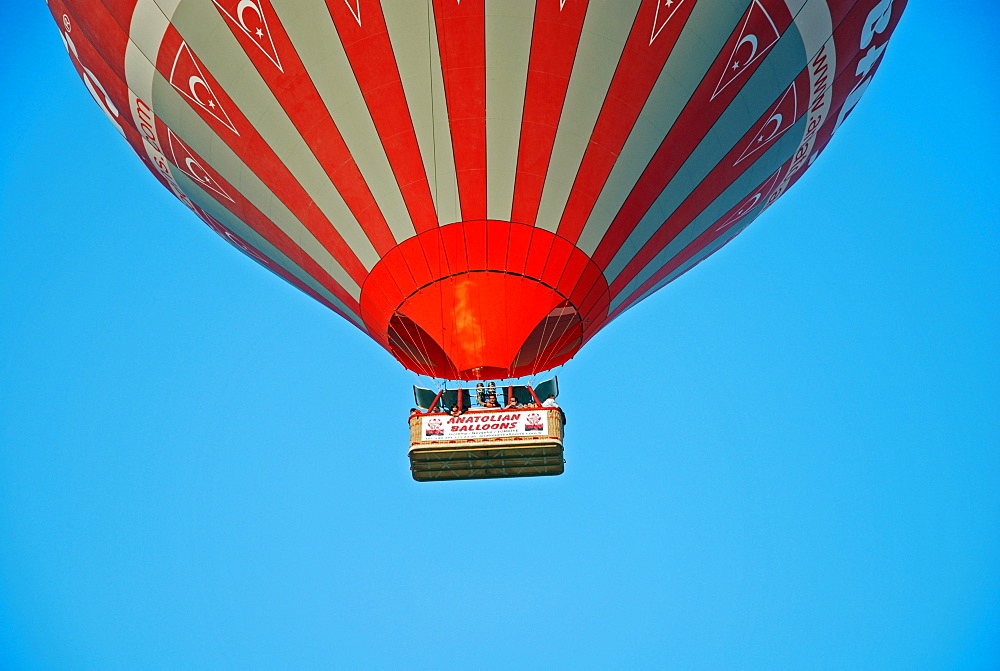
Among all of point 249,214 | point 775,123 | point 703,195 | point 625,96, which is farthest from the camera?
point 249,214

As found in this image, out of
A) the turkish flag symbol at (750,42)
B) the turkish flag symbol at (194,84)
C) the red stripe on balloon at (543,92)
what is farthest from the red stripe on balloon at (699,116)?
the turkish flag symbol at (194,84)

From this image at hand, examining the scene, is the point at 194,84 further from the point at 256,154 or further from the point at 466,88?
the point at 466,88

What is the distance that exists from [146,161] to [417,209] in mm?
3626

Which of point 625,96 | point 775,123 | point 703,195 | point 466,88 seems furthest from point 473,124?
point 775,123

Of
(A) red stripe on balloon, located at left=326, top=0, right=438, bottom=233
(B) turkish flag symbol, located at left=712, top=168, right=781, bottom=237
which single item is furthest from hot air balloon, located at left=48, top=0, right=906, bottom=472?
(B) turkish flag symbol, located at left=712, top=168, right=781, bottom=237

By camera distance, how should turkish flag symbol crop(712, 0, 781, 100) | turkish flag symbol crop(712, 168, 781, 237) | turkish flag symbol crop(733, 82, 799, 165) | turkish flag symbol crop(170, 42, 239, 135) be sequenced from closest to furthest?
turkish flag symbol crop(712, 0, 781, 100), turkish flag symbol crop(170, 42, 239, 135), turkish flag symbol crop(733, 82, 799, 165), turkish flag symbol crop(712, 168, 781, 237)

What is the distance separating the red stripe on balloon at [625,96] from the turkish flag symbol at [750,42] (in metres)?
0.59

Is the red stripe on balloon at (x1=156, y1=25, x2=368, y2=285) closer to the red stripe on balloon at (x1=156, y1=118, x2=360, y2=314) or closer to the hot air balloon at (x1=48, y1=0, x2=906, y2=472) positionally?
the hot air balloon at (x1=48, y1=0, x2=906, y2=472)

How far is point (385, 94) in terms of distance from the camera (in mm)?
10906

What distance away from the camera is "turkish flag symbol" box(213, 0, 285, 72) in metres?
10.6

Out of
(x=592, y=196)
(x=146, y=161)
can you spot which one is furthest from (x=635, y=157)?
(x=146, y=161)

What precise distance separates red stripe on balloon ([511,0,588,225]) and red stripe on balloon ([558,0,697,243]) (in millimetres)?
380

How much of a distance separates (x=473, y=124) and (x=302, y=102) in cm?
162

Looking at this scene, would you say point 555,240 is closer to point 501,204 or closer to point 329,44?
point 501,204
